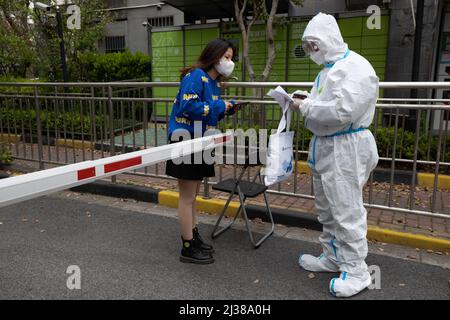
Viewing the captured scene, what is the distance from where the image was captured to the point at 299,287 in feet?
10.2

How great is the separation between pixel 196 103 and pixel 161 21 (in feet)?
36.4

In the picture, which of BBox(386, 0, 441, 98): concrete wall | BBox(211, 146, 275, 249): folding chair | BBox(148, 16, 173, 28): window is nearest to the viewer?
BBox(211, 146, 275, 249): folding chair

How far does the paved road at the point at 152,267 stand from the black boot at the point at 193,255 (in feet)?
0.21

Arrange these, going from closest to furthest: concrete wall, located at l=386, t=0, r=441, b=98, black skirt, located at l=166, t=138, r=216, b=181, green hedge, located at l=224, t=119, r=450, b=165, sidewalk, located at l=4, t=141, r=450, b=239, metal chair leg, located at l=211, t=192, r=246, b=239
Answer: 1. black skirt, located at l=166, t=138, r=216, b=181
2. metal chair leg, located at l=211, t=192, r=246, b=239
3. sidewalk, located at l=4, t=141, r=450, b=239
4. green hedge, located at l=224, t=119, r=450, b=165
5. concrete wall, located at l=386, t=0, r=441, b=98

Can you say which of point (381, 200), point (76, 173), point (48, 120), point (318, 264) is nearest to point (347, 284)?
point (318, 264)

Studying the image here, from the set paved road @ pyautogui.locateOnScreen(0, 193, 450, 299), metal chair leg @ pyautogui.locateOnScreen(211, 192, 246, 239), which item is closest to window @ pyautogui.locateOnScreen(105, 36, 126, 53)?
paved road @ pyautogui.locateOnScreen(0, 193, 450, 299)

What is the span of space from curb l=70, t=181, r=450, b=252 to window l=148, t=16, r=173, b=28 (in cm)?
879

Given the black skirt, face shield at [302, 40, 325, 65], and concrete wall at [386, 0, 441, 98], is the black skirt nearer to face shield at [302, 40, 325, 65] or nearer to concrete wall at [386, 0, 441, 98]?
face shield at [302, 40, 325, 65]

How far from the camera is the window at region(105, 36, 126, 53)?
46.5 feet

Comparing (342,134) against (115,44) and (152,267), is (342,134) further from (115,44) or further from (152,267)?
(115,44)

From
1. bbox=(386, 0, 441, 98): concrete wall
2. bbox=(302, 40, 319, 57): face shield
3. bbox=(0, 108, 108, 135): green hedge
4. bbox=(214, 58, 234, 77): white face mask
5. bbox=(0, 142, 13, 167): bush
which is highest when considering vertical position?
bbox=(386, 0, 441, 98): concrete wall
